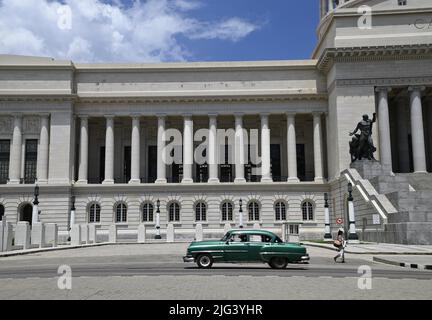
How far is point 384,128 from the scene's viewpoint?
53.4 meters

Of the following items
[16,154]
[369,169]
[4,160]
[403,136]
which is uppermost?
[403,136]

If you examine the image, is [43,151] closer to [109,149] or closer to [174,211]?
[109,149]

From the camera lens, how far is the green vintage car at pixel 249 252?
20.3m

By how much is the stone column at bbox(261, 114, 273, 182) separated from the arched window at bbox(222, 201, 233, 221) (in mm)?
4793

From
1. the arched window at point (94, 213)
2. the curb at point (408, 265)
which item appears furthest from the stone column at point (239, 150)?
the curb at point (408, 265)

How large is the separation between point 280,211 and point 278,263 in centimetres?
3854

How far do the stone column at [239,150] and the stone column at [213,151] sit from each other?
2377 millimetres

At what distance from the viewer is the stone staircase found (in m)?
32.8

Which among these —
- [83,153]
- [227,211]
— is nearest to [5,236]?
[83,153]

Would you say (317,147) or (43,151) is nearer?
(43,151)

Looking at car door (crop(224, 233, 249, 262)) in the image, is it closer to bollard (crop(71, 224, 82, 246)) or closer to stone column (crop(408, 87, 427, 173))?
bollard (crop(71, 224, 82, 246))

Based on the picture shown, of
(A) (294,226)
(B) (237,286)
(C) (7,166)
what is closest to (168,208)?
(A) (294,226)

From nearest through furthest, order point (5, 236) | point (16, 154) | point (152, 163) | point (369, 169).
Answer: point (5, 236), point (369, 169), point (16, 154), point (152, 163)
